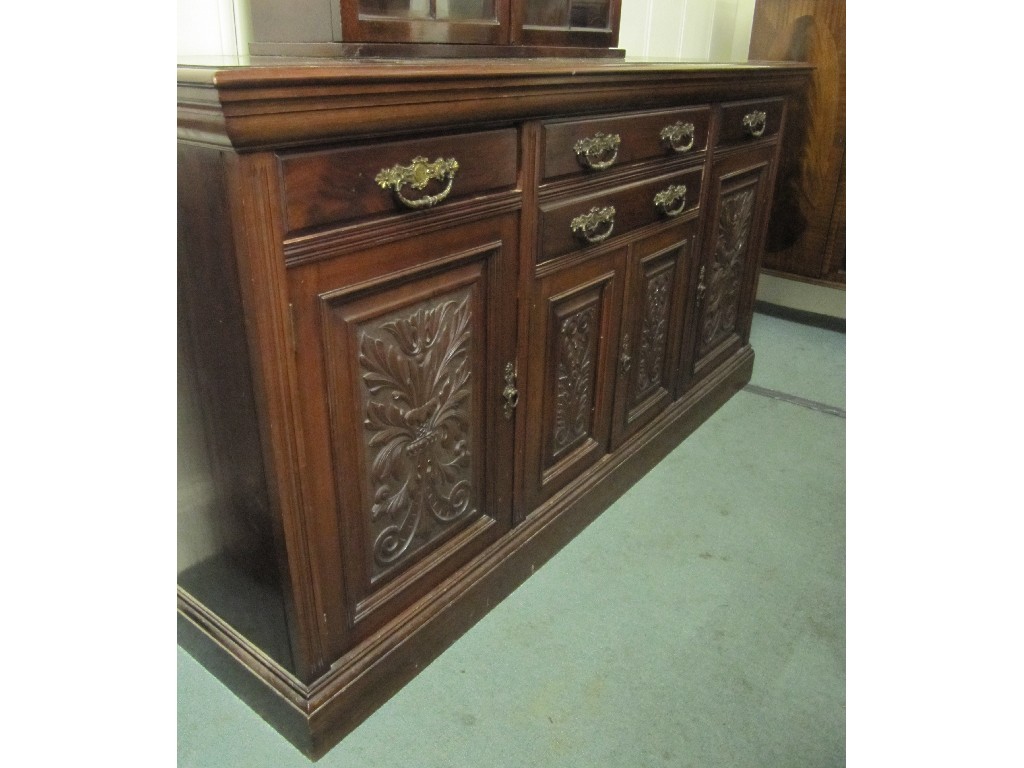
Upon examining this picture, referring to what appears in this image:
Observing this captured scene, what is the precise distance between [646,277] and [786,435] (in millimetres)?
805

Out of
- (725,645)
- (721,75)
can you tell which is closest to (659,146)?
(721,75)

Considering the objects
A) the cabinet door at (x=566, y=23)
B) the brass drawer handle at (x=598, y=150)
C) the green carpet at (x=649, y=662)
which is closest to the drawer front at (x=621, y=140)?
the brass drawer handle at (x=598, y=150)

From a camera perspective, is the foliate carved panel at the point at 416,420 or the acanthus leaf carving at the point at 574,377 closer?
the foliate carved panel at the point at 416,420

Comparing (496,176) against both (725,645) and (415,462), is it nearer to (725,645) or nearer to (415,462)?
(415,462)

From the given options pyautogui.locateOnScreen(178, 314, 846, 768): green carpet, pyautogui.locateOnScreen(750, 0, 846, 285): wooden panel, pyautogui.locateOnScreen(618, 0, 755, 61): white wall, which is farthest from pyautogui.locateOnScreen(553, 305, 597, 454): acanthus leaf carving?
pyautogui.locateOnScreen(750, 0, 846, 285): wooden panel

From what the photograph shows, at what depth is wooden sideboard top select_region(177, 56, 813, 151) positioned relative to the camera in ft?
2.59

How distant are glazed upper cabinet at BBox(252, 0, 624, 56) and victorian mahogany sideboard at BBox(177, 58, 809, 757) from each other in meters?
0.22

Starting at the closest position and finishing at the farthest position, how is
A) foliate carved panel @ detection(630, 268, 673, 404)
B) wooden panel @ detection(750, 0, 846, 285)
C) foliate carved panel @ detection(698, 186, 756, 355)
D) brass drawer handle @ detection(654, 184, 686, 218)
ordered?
brass drawer handle @ detection(654, 184, 686, 218)
foliate carved panel @ detection(630, 268, 673, 404)
foliate carved panel @ detection(698, 186, 756, 355)
wooden panel @ detection(750, 0, 846, 285)

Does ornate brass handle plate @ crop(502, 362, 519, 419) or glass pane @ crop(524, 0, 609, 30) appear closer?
ornate brass handle plate @ crop(502, 362, 519, 419)

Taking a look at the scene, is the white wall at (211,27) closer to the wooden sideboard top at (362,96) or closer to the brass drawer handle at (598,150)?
the wooden sideboard top at (362,96)

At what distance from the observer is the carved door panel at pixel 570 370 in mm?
1413

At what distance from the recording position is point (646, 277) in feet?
5.54

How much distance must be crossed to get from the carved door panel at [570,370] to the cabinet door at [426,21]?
0.48 metres

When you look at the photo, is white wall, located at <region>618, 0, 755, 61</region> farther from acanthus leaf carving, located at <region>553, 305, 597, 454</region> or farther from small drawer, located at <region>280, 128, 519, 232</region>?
small drawer, located at <region>280, 128, 519, 232</region>
